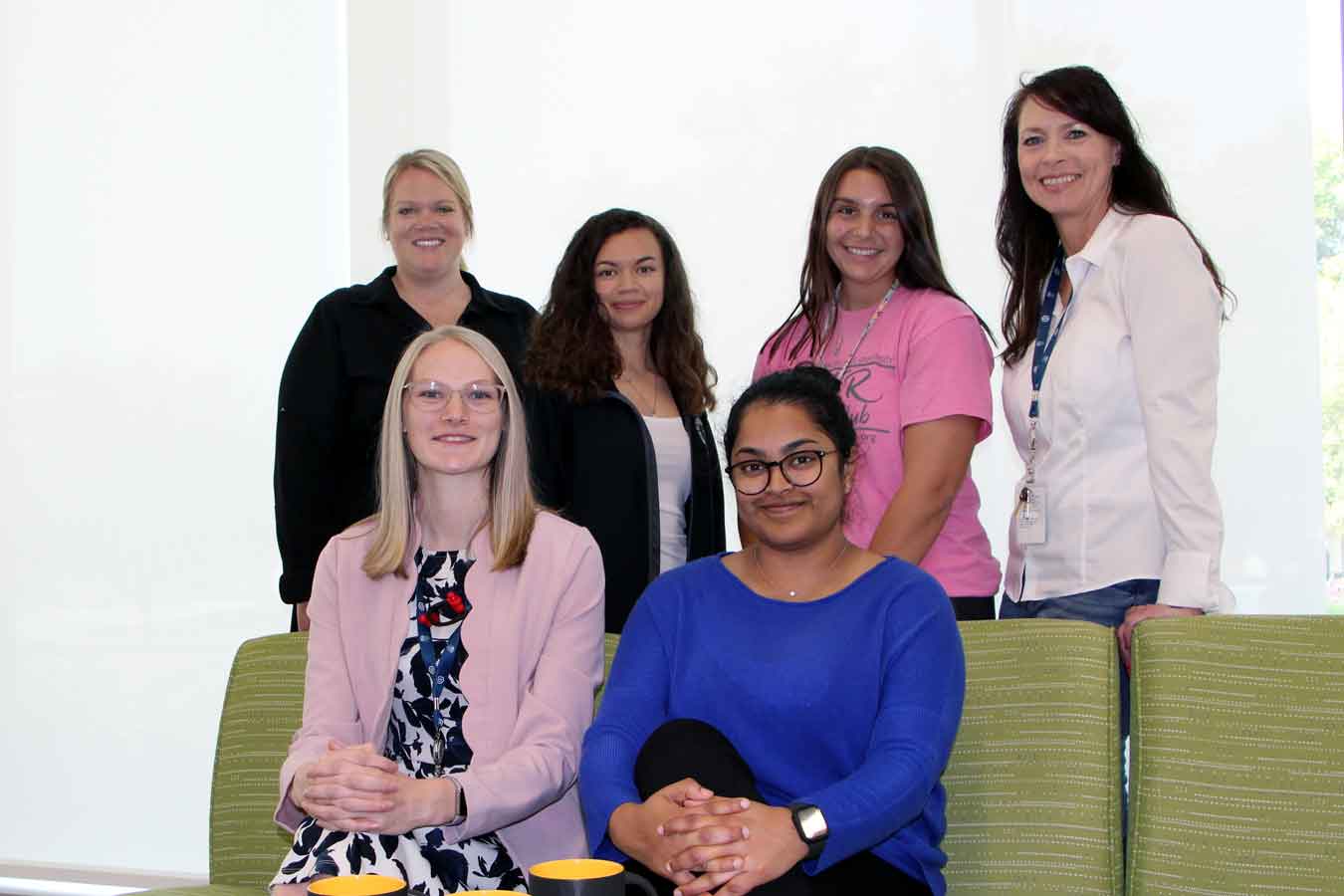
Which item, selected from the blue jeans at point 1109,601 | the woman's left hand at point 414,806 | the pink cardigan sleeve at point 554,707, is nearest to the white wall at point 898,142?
the blue jeans at point 1109,601

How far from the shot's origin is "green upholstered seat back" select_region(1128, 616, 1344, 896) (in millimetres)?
1841

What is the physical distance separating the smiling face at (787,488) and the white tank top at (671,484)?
0.79 metres

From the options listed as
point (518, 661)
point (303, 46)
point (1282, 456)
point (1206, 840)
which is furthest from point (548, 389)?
point (303, 46)

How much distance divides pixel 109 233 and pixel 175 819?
1.92 m

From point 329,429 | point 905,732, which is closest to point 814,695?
point 905,732

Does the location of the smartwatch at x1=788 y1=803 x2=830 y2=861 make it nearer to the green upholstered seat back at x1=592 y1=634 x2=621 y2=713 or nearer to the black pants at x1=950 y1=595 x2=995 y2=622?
the green upholstered seat back at x1=592 y1=634 x2=621 y2=713

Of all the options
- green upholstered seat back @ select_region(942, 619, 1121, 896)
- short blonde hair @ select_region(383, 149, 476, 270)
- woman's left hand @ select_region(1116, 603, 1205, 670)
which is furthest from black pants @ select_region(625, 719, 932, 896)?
short blonde hair @ select_region(383, 149, 476, 270)

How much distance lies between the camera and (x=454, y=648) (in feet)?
7.30

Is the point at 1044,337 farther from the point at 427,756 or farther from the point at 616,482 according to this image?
the point at 427,756

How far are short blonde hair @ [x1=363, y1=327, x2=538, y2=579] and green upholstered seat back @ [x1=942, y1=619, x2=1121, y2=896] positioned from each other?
755 mm

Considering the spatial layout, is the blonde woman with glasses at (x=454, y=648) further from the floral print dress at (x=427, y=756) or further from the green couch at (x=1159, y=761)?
the green couch at (x=1159, y=761)

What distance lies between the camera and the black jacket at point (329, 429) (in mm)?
2988

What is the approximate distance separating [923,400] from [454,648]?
36.3 inches

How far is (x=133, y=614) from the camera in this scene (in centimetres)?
462
